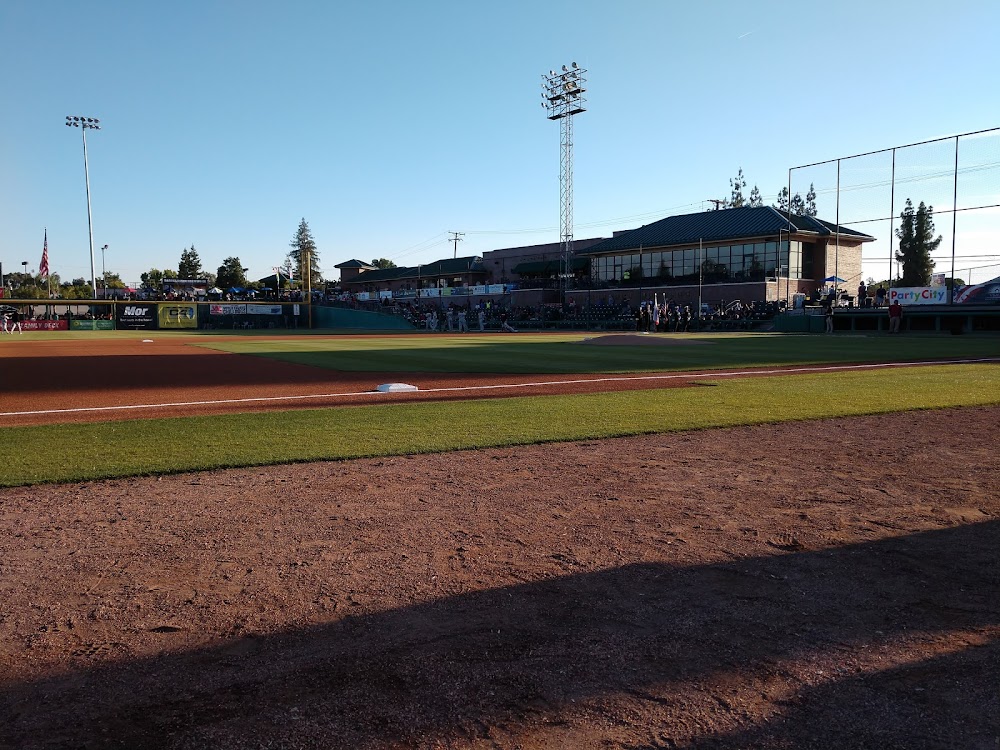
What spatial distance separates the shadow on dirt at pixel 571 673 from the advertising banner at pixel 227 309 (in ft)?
205

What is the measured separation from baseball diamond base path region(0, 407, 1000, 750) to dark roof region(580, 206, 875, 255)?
49991 millimetres

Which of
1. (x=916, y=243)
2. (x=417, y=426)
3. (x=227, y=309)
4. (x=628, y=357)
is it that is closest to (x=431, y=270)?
(x=227, y=309)

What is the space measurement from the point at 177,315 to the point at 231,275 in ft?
216

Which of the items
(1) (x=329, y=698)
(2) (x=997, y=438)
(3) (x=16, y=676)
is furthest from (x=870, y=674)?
(2) (x=997, y=438)

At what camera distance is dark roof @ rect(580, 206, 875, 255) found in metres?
53.1

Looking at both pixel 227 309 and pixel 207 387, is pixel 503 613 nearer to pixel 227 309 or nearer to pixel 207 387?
pixel 207 387

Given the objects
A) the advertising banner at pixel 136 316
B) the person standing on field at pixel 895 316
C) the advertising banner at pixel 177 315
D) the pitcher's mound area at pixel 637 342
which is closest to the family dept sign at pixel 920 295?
the person standing on field at pixel 895 316

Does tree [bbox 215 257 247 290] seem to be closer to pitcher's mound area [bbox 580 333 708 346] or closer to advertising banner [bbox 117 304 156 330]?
advertising banner [bbox 117 304 156 330]

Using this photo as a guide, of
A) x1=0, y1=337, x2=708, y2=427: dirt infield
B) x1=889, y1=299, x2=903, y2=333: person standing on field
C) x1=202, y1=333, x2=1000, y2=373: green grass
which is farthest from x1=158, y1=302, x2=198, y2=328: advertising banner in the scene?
x1=889, y1=299, x2=903, y2=333: person standing on field

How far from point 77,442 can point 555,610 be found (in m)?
6.14

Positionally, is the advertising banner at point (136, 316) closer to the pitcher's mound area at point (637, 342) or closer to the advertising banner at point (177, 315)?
the advertising banner at point (177, 315)

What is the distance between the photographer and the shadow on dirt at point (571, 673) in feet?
7.40

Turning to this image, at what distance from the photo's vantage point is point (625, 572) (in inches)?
143

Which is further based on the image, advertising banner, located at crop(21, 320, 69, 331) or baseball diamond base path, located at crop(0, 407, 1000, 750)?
advertising banner, located at crop(21, 320, 69, 331)
